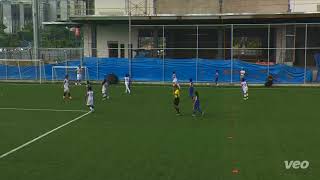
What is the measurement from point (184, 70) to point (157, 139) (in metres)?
26.2

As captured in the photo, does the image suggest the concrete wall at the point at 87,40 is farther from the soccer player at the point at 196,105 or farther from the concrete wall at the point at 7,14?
the concrete wall at the point at 7,14

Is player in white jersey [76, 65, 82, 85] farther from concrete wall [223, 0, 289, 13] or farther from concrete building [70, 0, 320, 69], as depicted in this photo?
concrete wall [223, 0, 289, 13]

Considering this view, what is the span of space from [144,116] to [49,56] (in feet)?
154

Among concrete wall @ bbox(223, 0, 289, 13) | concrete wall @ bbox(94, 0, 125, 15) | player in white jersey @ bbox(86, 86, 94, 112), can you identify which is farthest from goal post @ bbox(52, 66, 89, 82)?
player in white jersey @ bbox(86, 86, 94, 112)

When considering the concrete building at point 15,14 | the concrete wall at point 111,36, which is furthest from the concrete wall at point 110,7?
the concrete building at point 15,14

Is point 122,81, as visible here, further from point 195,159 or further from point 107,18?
point 195,159

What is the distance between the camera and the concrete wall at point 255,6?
167ft

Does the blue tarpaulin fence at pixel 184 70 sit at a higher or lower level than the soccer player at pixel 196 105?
higher

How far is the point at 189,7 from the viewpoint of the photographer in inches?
2092

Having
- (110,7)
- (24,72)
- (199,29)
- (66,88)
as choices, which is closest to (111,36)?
(110,7)

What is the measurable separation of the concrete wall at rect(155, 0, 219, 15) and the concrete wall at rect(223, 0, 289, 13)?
4.13ft

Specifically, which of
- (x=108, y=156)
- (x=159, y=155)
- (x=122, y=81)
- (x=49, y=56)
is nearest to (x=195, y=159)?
(x=159, y=155)

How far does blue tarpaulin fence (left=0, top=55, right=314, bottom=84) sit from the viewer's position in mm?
43969

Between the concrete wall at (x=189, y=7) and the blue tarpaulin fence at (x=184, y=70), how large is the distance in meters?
8.84
